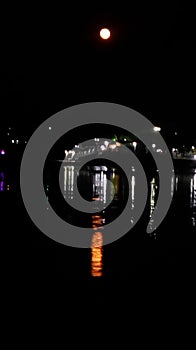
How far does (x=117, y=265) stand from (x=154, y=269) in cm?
68

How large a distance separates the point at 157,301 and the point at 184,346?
171 centimetres

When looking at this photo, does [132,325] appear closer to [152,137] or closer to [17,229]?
[17,229]

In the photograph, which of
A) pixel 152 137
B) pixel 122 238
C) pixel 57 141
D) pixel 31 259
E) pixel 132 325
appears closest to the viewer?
pixel 132 325

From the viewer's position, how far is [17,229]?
13617mm

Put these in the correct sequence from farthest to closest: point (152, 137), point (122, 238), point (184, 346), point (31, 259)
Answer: point (152, 137) < point (122, 238) < point (31, 259) < point (184, 346)

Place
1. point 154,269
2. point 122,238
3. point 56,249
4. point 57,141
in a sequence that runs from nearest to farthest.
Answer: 1. point 154,269
2. point 56,249
3. point 122,238
4. point 57,141

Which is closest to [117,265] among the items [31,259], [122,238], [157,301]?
[31,259]

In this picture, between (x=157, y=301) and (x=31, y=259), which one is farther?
(x=31, y=259)

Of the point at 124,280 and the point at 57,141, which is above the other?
the point at 57,141

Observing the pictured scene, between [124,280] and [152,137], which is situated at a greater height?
[152,137]

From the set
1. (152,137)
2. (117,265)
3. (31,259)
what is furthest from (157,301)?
(152,137)

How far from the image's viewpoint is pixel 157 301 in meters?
7.15

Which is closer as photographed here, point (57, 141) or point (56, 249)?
point (56, 249)

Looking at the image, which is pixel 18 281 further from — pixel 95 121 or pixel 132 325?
pixel 95 121
